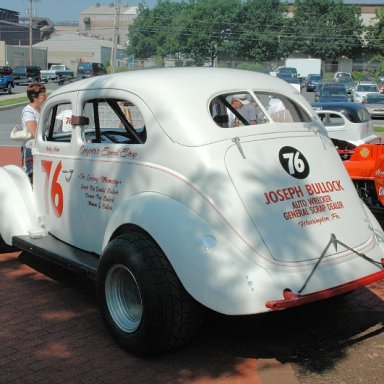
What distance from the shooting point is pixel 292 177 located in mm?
4461

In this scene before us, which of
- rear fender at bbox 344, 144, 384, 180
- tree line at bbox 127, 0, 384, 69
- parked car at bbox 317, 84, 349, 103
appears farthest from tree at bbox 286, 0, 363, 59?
rear fender at bbox 344, 144, 384, 180

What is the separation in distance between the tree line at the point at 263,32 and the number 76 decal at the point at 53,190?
85174 millimetres

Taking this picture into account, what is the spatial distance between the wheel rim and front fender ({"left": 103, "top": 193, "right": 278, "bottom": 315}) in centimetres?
46

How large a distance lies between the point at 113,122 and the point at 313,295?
249 cm

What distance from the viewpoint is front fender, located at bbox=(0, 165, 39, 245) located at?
5922 mm

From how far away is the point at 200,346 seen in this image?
4516 mm

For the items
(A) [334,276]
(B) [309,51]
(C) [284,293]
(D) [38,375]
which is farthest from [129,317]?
(B) [309,51]

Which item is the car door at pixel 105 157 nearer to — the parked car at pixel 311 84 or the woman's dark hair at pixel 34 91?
the woman's dark hair at pixel 34 91

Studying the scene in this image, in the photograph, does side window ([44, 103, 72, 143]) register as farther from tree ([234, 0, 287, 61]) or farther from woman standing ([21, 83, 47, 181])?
tree ([234, 0, 287, 61])

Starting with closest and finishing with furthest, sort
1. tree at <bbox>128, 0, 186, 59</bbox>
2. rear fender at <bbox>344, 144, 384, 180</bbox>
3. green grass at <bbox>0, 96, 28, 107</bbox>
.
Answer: rear fender at <bbox>344, 144, 384, 180</bbox> < green grass at <bbox>0, 96, 28, 107</bbox> < tree at <bbox>128, 0, 186, 59</bbox>

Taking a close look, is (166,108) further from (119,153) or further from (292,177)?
(292,177)

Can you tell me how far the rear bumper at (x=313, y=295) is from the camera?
12.5ft

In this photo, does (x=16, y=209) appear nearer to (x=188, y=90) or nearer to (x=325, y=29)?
(x=188, y=90)

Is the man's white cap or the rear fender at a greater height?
the man's white cap
